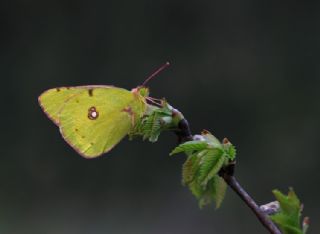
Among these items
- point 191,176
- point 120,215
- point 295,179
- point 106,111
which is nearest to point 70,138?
point 106,111

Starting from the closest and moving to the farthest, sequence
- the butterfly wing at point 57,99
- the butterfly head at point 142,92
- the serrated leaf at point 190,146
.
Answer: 1. the serrated leaf at point 190,146
2. the butterfly head at point 142,92
3. the butterfly wing at point 57,99

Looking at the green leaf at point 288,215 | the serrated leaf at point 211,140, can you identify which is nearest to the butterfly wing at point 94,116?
the serrated leaf at point 211,140

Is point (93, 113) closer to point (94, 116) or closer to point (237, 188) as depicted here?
point (94, 116)

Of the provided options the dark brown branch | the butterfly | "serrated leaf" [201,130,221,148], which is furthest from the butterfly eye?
the dark brown branch

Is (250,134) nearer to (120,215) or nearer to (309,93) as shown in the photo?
(309,93)

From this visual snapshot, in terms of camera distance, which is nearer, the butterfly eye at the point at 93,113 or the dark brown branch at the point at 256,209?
the dark brown branch at the point at 256,209

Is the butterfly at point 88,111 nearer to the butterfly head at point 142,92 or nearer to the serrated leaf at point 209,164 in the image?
the butterfly head at point 142,92

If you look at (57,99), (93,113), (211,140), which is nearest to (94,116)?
(93,113)
